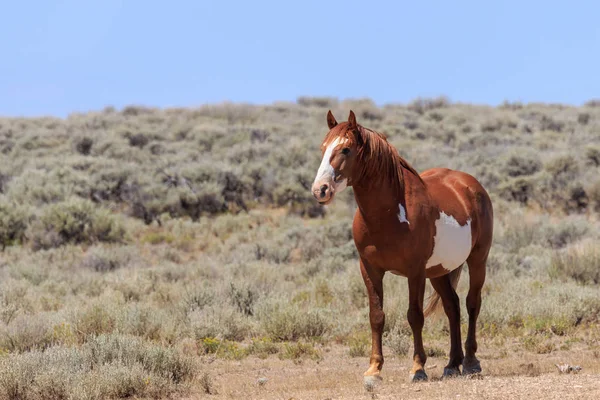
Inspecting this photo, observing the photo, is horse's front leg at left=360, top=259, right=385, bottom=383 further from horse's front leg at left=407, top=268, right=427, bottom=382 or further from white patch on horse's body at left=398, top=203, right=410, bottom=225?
white patch on horse's body at left=398, top=203, right=410, bottom=225

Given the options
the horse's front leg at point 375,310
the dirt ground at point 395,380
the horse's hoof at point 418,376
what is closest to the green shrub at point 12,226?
the dirt ground at point 395,380

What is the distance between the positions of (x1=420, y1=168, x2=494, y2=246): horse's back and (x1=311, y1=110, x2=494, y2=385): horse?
0.06ft

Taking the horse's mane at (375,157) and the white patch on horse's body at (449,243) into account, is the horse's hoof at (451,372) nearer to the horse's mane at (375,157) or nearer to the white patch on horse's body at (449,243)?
the white patch on horse's body at (449,243)

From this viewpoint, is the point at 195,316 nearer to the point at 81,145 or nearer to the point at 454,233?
the point at 454,233

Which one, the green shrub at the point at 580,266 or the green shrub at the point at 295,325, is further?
the green shrub at the point at 580,266

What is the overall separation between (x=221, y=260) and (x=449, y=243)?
859 cm

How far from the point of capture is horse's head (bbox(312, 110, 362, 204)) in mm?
5066

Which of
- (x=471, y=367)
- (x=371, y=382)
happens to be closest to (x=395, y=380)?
(x=371, y=382)

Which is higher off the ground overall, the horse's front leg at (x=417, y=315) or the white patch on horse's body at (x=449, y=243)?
the white patch on horse's body at (x=449, y=243)

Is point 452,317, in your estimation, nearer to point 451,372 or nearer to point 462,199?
point 451,372

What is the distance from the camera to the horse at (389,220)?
5.31m

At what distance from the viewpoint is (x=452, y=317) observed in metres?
6.54

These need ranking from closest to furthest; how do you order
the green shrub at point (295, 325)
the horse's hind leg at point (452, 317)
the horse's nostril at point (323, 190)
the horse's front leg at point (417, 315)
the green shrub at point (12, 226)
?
1. the horse's nostril at point (323, 190)
2. the horse's front leg at point (417, 315)
3. the horse's hind leg at point (452, 317)
4. the green shrub at point (295, 325)
5. the green shrub at point (12, 226)

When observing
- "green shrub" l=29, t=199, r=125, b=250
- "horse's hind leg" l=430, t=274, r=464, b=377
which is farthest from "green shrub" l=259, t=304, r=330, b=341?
"green shrub" l=29, t=199, r=125, b=250
